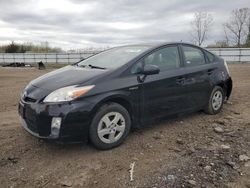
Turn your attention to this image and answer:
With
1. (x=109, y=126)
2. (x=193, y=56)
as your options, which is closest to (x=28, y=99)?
(x=109, y=126)

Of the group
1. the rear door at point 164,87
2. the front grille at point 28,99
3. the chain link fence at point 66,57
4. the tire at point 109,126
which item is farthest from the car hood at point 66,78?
the chain link fence at point 66,57

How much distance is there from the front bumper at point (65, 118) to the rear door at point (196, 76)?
214 cm

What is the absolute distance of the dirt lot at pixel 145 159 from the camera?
343cm

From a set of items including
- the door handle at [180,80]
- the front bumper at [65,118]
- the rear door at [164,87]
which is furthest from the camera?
the door handle at [180,80]

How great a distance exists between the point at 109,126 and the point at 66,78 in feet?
3.07

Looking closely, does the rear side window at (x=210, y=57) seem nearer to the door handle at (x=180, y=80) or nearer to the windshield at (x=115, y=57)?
the door handle at (x=180, y=80)

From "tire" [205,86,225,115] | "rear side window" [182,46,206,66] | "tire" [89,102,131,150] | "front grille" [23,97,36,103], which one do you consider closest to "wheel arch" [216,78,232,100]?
"tire" [205,86,225,115]

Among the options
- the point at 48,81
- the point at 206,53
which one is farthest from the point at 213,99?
the point at 48,81

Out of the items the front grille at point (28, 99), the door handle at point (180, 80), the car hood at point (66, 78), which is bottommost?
the front grille at point (28, 99)

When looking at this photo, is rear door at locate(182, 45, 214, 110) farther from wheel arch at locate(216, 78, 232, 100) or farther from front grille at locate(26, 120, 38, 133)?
front grille at locate(26, 120, 38, 133)

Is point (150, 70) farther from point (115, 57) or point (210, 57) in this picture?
point (210, 57)

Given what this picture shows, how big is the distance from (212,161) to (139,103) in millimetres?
Result: 1330

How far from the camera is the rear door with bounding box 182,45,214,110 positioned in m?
5.34

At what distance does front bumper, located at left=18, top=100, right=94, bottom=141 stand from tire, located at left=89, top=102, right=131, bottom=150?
0.43ft
